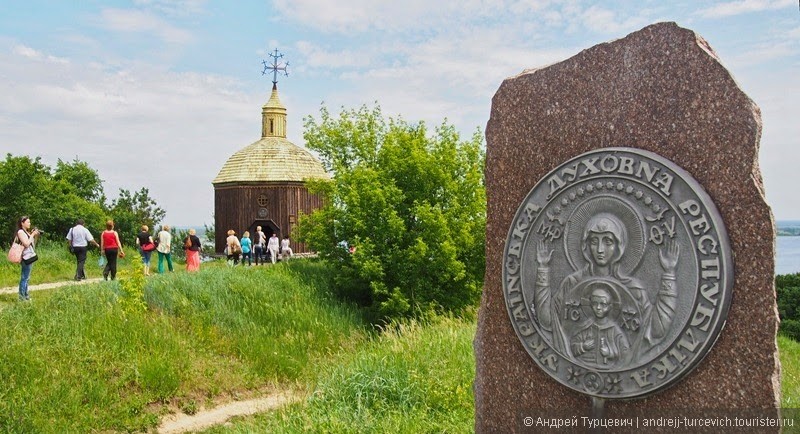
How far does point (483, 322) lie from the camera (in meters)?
5.43

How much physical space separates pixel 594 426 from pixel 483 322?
42.2 inches

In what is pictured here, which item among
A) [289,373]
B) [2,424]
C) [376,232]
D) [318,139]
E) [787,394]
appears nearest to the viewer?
[787,394]

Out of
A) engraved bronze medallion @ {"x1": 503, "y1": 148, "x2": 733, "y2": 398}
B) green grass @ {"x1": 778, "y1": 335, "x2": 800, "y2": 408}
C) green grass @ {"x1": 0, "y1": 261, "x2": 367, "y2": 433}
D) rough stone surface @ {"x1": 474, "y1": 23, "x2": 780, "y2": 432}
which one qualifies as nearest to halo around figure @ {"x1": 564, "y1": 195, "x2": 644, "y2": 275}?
engraved bronze medallion @ {"x1": 503, "y1": 148, "x2": 733, "y2": 398}

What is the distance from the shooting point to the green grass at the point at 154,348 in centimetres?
1077

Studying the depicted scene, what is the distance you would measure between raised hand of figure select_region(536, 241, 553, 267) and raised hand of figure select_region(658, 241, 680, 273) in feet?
2.48

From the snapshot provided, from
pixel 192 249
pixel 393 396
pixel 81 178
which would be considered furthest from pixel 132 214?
pixel 393 396

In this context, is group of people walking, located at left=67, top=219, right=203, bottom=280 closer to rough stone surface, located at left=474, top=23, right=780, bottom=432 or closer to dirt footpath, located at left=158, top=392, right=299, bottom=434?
dirt footpath, located at left=158, top=392, right=299, bottom=434

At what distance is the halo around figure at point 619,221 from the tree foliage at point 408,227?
13.9m

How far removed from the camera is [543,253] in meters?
4.99

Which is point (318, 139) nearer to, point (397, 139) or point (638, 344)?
point (397, 139)

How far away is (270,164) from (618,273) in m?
30.4

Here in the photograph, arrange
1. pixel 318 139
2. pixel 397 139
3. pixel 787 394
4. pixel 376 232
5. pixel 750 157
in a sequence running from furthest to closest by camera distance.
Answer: pixel 318 139, pixel 397 139, pixel 376 232, pixel 787 394, pixel 750 157

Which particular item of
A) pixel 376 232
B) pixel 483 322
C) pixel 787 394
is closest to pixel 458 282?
pixel 376 232

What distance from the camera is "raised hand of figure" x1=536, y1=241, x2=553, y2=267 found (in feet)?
16.3
